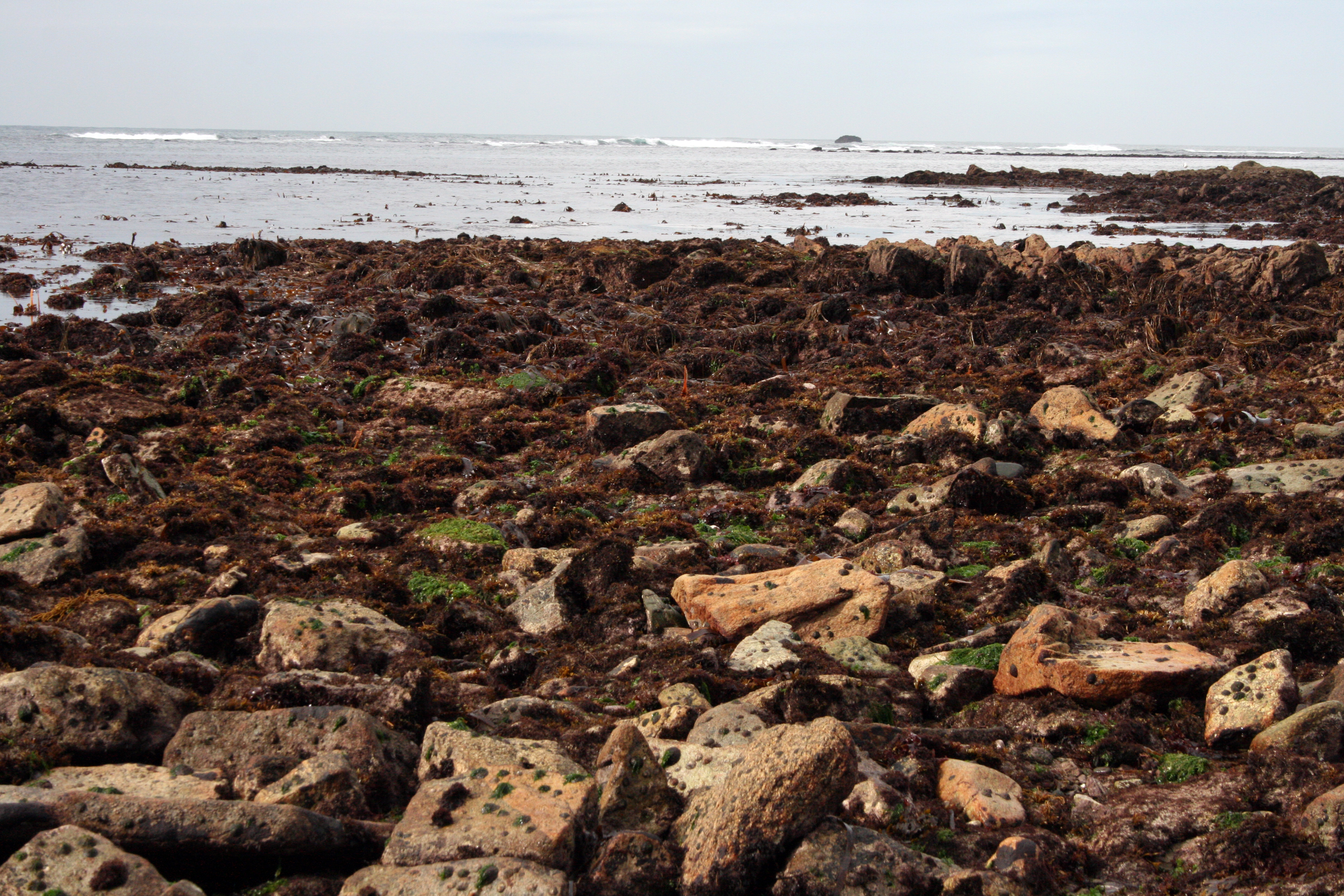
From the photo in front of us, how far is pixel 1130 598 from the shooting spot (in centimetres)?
704

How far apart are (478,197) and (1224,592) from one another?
4347 centimetres

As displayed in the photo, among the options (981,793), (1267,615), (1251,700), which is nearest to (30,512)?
(981,793)

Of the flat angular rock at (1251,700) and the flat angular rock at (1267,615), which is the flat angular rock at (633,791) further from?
the flat angular rock at (1267,615)

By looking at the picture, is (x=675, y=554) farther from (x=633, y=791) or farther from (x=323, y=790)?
(x=323, y=790)

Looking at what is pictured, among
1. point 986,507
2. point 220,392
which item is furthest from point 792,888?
point 220,392

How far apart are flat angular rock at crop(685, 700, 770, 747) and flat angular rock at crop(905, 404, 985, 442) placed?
258 inches

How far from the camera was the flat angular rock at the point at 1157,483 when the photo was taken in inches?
353

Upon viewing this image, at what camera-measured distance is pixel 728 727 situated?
16.4 feet

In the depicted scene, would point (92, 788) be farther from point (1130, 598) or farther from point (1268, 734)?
point (1130, 598)

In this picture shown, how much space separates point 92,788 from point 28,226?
32.1 m

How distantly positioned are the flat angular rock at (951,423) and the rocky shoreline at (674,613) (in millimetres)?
61

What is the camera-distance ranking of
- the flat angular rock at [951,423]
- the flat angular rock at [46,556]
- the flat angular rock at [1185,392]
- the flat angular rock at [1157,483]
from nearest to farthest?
1. the flat angular rock at [46,556]
2. the flat angular rock at [1157,483]
3. the flat angular rock at [951,423]
4. the flat angular rock at [1185,392]

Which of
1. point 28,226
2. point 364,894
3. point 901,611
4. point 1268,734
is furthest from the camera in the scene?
point 28,226

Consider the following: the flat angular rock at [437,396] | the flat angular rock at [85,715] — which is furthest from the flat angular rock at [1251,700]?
the flat angular rock at [437,396]
